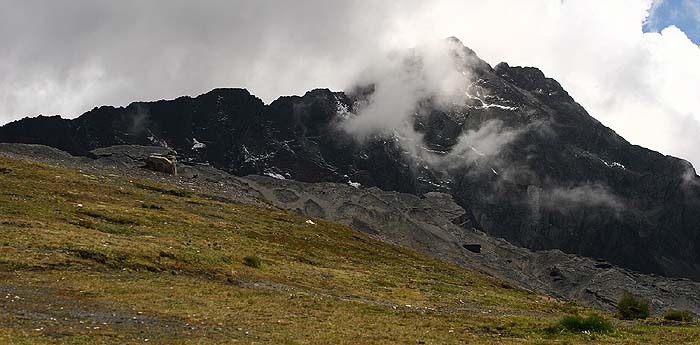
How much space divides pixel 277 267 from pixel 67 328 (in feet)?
127

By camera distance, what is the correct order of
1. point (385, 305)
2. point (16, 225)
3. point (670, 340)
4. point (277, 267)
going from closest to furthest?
1. point (670, 340)
2. point (385, 305)
3. point (16, 225)
4. point (277, 267)

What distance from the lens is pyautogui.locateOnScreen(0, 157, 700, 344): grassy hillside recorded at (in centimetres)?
3077

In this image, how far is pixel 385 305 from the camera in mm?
50750

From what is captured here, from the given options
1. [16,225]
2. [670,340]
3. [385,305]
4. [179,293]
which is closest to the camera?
[670,340]

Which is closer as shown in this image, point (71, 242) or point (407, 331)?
point (407, 331)

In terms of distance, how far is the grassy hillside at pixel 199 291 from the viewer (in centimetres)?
3077

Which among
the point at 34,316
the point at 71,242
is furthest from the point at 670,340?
the point at 71,242

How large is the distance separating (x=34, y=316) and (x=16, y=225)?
30320 mm

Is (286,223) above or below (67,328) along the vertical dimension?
above

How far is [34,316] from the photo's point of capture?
97.2ft

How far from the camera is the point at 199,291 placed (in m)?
42.8

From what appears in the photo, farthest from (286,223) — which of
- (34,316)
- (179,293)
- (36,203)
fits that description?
(34,316)

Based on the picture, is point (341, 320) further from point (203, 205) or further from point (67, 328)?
point (203, 205)

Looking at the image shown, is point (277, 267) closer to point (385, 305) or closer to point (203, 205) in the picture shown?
point (385, 305)
